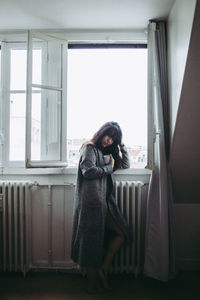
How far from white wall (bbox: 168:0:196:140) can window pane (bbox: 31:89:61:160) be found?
1.15 m

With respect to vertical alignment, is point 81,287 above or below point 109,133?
below

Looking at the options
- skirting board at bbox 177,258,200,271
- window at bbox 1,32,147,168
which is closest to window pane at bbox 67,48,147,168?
window at bbox 1,32,147,168

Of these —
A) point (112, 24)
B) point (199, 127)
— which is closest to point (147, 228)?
point (199, 127)

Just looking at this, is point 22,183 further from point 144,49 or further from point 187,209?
point 144,49

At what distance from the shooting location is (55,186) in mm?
2814

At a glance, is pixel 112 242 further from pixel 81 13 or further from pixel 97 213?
pixel 81 13

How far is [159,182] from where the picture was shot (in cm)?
257

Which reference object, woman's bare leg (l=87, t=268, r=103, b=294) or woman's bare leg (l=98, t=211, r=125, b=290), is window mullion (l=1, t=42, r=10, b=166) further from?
woman's bare leg (l=87, t=268, r=103, b=294)

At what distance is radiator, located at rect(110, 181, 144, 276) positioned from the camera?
2701 millimetres

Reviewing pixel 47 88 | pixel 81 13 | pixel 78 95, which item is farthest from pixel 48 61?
pixel 81 13

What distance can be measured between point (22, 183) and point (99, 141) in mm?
886

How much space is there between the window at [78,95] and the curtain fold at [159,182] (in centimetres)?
26

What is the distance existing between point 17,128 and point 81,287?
1.72 metres

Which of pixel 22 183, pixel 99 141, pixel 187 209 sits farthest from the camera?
pixel 187 209
